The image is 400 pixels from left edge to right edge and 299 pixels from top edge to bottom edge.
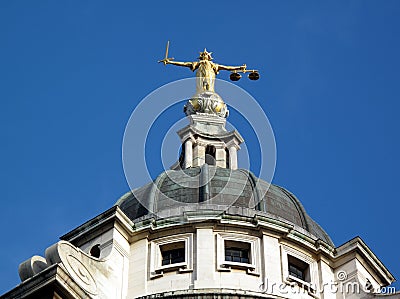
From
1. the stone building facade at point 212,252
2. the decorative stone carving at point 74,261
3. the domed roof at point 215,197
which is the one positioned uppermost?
the domed roof at point 215,197

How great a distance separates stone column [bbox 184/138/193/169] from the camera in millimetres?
70125

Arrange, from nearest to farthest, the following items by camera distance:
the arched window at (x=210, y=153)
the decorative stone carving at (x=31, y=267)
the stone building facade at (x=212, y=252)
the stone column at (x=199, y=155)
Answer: the decorative stone carving at (x=31, y=267), the stone building facade at (x=212, y=252), the stone column at (x=199, y=155), the arched window at (x=210, y=153)

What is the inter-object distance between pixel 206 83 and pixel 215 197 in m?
15.0

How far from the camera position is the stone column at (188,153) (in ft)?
230

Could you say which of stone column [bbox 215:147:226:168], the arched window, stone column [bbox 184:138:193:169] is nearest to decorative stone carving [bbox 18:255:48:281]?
stone column [bbox 184:138:193:169]

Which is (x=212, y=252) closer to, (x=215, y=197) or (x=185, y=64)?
(x=215, y=197)

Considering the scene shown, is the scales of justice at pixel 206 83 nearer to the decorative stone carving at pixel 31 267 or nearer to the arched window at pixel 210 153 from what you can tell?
the arched window at pixel 210 153

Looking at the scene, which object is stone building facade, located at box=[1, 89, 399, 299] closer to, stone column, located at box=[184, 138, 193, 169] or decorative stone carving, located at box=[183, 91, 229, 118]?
stone column, located at box=[184, 138, 193, 169]

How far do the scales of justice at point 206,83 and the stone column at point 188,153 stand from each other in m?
3.48

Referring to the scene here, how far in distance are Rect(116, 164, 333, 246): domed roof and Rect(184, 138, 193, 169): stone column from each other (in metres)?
5.01

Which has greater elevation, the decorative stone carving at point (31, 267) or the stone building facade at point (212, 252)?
the stone building facade at point (212, 252)

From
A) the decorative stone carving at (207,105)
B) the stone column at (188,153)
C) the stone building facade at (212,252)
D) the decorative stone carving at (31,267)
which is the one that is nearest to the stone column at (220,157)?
the stone column at (188,153)

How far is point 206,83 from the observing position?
247 feet

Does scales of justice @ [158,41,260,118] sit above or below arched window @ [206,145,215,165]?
above
